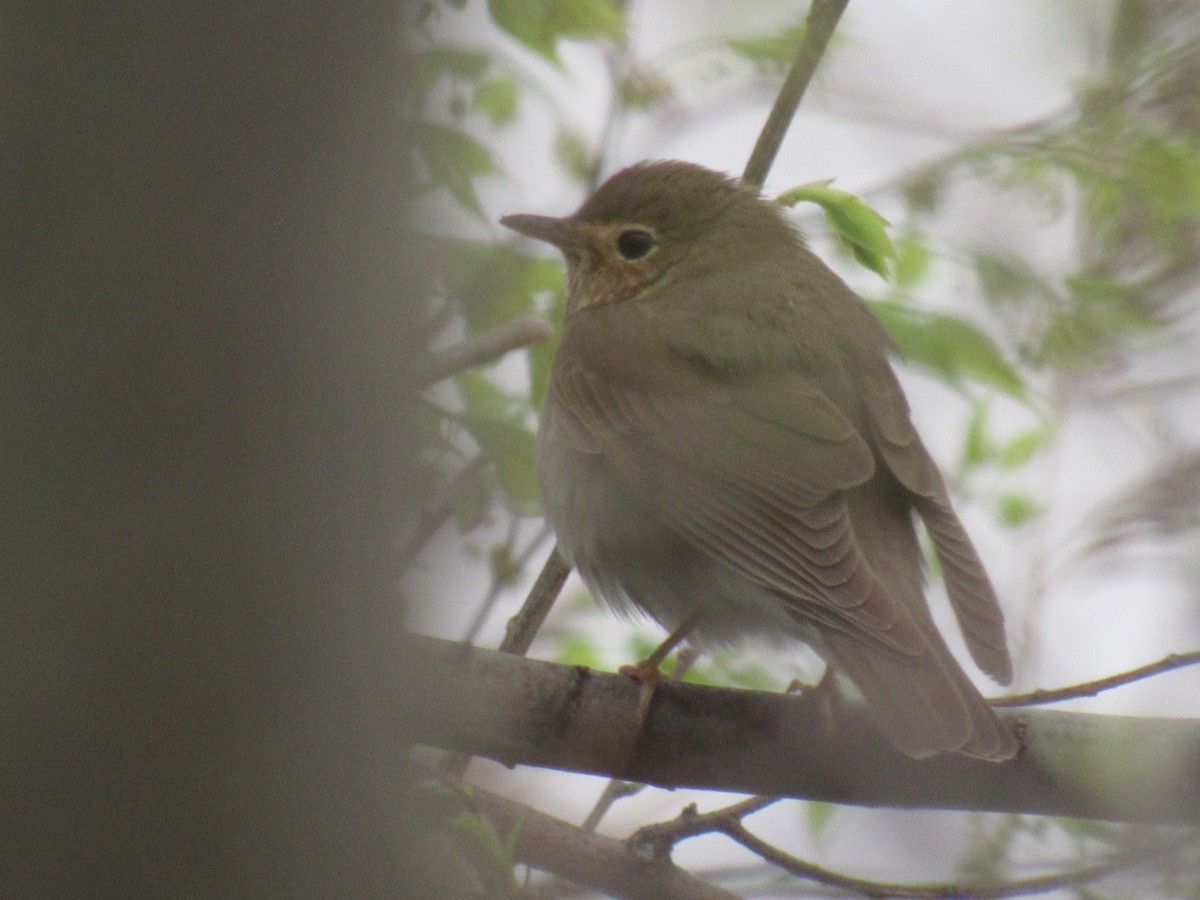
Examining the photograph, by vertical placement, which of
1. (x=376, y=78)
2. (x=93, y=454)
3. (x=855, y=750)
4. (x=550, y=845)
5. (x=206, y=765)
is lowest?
(x=206, y=765)

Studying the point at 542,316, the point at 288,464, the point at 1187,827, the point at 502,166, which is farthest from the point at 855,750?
the point at 288,464

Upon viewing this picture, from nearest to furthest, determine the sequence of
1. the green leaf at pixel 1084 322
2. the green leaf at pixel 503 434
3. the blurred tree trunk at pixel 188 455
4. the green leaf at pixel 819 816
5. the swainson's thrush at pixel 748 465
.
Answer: the blurred tree trunk at pixel 188 455
the swainson's thrush at pixel 748 465
the green leaf at pixel 503 434
the green leaf at pixel 1084 322
the green leaf at pixel 819 816

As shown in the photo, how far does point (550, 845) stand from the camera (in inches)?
123

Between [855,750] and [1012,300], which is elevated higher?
[1012,300]

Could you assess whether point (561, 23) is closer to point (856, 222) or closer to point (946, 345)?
point (856, 222)

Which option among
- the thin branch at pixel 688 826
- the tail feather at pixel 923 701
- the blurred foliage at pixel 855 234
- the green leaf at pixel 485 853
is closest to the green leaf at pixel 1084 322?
the blurred foliage at pixel 855 234

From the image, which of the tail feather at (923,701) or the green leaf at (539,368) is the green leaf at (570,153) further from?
the tail feather at (923,701)

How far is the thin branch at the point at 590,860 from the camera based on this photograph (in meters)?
3.05

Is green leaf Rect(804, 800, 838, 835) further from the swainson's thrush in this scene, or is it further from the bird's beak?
the bird's beak

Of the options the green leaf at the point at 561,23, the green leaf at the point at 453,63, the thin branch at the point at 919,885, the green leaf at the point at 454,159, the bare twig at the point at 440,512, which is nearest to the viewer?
the bare twig at the point at 440,512

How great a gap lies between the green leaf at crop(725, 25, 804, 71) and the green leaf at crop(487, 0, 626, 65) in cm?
52

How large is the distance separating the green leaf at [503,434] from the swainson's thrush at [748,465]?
11cm

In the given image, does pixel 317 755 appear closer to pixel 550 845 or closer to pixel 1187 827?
pixel 550 845

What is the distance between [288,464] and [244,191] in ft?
0.83
